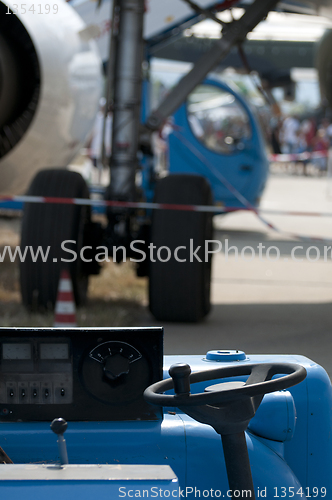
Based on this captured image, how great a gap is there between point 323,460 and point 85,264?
3445 millimetres

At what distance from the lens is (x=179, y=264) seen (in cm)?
480

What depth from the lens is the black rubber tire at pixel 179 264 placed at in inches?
190

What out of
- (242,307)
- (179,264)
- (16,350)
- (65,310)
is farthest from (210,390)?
(242,307)

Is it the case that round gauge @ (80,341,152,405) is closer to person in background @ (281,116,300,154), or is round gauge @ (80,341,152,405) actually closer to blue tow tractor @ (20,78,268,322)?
blue tow tractor @ (20,78,268,322)

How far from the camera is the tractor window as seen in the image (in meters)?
10.1

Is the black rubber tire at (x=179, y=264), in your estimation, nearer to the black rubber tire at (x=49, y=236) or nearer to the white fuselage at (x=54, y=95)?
the black rubber tire at (x=49, y=236)

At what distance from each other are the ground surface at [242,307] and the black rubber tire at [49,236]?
161mm

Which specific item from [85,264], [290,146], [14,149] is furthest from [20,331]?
[290,146]

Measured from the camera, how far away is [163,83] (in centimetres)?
1298

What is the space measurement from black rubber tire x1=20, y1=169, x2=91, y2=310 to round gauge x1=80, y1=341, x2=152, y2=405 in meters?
3.24

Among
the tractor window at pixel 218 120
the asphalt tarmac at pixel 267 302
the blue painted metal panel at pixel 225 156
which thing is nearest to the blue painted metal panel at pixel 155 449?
the asphalt tarmac at pixel 267 302

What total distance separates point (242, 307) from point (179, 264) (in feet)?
4.09

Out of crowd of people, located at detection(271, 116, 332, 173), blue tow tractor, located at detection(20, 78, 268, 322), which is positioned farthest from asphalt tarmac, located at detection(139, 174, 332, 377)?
crowd of people, located at detection(271, 116, 332, 173)

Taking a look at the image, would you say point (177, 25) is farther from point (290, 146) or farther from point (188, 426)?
point (290, 146)
